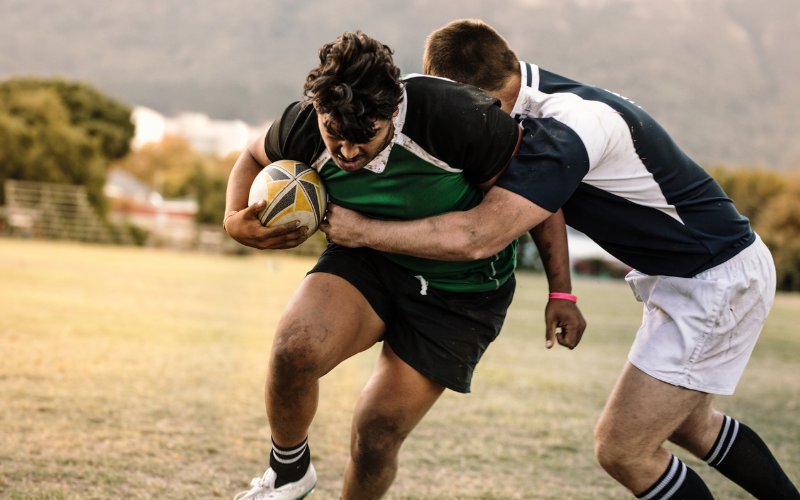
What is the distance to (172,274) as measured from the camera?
19.4 metres

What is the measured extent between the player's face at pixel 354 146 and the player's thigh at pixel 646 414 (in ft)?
4.90

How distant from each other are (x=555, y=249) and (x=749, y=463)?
4.43ft

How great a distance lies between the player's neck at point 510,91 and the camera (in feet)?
9.73

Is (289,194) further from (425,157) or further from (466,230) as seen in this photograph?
(466,230)

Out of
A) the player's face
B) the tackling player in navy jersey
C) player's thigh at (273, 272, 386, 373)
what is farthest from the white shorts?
the player's face

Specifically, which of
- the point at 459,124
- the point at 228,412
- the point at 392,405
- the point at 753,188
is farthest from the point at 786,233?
the point at 459,124

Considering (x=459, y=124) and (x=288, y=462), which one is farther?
(x=288, y=462)

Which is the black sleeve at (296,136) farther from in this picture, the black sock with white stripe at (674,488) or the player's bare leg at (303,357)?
the black sock with white stripe at (674,488)

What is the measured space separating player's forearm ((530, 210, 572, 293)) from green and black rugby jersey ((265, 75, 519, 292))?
27 cm

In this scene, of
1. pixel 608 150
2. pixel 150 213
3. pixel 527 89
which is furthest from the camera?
pixel 150 213

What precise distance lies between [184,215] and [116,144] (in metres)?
22.7

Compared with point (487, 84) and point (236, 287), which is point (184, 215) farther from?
point (487, 84)

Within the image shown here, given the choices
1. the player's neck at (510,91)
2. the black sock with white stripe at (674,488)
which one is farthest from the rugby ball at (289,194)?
the black sock with white stripe at (674,488)

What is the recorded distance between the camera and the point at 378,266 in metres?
3.21
